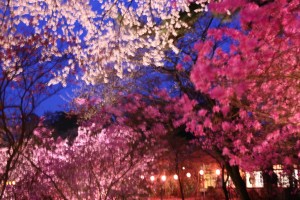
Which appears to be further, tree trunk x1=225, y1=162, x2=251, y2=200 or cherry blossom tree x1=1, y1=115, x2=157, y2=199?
tree trunk x1=225, y1=162, x2=251, y2=200

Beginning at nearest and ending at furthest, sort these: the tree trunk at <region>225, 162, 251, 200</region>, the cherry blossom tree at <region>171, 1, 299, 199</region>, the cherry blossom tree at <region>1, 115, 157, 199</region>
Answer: the cherry blossom tree at <region>171, 1, 299, 199</region> → the cherry blossom tree at <region>1, 115, 157, 199</region> → the tree trunk at <region>225, 162, 251, 200</region>

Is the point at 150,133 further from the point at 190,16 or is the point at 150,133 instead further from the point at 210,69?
the point at 210,69

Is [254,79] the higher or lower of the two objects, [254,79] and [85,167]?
the higher

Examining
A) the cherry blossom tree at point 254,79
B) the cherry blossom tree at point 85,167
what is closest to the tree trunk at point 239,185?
the cherry blossom tree at point 254,79

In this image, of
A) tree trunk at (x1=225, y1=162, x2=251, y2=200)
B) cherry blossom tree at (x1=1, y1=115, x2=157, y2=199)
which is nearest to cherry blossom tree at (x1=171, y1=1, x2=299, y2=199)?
tree trunk at (x1=225, y1=162, x2=251, y2=200)

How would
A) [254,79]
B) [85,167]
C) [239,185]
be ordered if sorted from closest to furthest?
1. [254,79]
2. [239,185]
3. [85,167]

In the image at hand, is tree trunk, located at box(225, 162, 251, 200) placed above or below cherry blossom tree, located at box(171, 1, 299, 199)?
below

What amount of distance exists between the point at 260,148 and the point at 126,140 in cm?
572

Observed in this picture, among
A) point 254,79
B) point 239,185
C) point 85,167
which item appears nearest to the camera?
point 254,79

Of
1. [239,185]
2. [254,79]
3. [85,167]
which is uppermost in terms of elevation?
[254,79]

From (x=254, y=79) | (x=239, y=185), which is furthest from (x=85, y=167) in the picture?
(x=254, y=79)

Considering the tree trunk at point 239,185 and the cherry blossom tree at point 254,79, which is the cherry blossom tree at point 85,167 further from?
the cherry blossom tree at point 254,79

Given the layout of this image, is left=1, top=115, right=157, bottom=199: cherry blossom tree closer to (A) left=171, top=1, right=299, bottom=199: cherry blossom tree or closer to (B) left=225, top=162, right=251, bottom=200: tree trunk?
(B) left=225, top=162, right=251, bottom=200: tree trunk

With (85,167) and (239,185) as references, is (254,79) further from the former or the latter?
(85,167)
